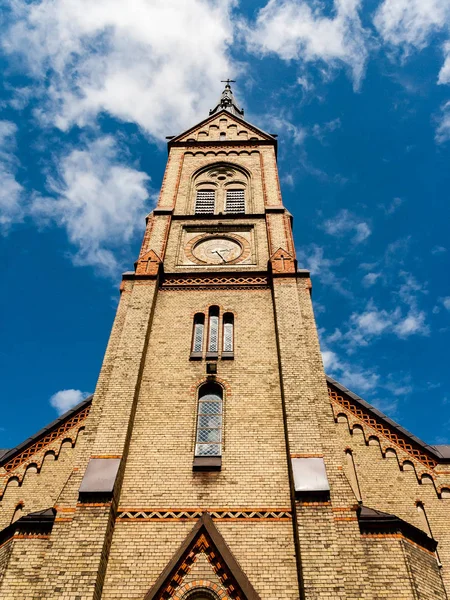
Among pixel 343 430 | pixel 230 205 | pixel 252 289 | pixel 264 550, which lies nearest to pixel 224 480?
pixel 264 550

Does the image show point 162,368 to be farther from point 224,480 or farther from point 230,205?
point 230,205

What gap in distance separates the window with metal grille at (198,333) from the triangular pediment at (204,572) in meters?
4.67

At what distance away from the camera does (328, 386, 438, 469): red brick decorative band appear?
1162 cm

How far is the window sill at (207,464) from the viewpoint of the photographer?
9.66m

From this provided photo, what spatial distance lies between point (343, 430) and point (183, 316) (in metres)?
4.89

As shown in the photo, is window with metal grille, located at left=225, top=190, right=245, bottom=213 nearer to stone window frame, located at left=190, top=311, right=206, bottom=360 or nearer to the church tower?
the church tower

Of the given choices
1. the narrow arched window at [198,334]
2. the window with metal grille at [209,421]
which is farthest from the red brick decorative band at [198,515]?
the narrow arched window at [198,334]

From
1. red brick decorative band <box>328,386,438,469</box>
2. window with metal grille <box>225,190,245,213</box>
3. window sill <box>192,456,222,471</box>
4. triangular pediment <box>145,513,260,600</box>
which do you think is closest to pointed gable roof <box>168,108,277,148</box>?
window with metal grille <box>225,190,245,213</box>

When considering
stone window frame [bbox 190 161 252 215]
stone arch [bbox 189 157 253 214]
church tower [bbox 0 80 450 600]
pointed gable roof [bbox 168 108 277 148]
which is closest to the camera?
church tower [bbox 0 80 450 600]

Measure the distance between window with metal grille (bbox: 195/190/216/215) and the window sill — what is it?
10006 mm

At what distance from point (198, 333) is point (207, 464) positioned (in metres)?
3.94

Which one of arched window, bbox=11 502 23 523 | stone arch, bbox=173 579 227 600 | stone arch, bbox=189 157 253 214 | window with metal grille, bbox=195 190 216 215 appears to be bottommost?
stone arch, bbox=173 579 227 600

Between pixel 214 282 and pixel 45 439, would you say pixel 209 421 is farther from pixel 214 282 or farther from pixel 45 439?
pixel 214 282

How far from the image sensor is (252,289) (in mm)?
13953
